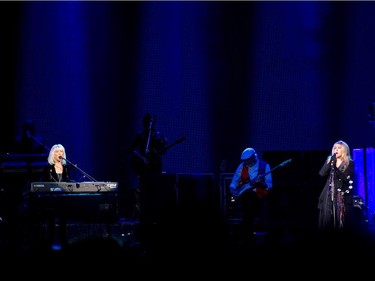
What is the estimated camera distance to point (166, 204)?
8914 mm

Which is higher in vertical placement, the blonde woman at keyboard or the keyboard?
the blonde woman at keyboard

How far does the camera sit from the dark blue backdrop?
11.6 m

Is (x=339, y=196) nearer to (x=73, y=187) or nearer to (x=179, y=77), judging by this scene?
(x=73, y=187)

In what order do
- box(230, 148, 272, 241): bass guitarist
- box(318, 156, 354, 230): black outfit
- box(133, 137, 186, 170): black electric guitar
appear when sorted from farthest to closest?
box(133, 137, 186, 170): black electric guitar → box(230, 148, 272, 241): bass guitarist → box(318, 156, 354, 230): black outfit

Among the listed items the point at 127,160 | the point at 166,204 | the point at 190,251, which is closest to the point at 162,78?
the point at 127,160

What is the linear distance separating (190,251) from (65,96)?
382 inches

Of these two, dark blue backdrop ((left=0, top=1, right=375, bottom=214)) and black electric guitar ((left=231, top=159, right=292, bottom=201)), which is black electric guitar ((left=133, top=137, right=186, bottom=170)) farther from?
dark blue backdrop ((left=0, top=1, right=375, bottom=214))

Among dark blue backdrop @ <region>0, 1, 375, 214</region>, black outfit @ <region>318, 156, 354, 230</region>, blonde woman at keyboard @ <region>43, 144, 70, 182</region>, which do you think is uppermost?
dark blue backdrop @ <region>0, 1, 375, 214</region>

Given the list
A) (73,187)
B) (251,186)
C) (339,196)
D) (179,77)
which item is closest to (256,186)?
(251,186)

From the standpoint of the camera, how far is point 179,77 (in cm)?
1180

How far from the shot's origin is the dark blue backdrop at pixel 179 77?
456 inches

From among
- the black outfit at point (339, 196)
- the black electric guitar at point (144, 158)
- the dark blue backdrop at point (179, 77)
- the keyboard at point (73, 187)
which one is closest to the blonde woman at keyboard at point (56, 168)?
the keyboard at point (73, 187)

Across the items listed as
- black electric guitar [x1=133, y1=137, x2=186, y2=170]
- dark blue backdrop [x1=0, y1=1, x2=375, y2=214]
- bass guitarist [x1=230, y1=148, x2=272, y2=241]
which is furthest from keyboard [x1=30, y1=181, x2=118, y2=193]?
dark blue backdrop [x1=0, y1=1, x2=375, y2=214]

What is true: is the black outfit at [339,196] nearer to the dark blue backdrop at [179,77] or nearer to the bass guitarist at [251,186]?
the bass guitarist at [251,186]
